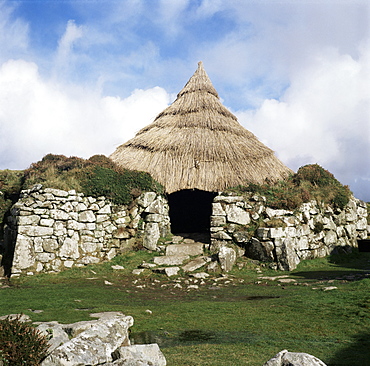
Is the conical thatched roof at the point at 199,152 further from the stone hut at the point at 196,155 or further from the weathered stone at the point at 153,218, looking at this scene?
the weathered stone at the point at 153,218

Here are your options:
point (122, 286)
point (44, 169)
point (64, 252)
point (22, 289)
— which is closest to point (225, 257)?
point (122, 286)

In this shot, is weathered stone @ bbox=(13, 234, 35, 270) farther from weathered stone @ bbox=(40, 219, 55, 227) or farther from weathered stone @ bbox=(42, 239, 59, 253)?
weathered stone @ bbox=(40, 219, 55, 227)

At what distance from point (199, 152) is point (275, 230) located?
8.35 metres

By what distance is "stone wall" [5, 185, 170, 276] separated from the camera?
17.7 m

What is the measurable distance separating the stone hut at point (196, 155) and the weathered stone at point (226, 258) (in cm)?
539

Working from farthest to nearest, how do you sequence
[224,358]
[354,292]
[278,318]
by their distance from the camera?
[354,292]
[278,318]
[224,358]

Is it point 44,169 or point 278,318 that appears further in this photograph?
point 44,169

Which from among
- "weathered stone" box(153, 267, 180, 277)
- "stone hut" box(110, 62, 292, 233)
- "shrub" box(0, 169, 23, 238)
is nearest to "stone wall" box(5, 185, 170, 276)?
"shrub" box(0, 169, 23, 238)

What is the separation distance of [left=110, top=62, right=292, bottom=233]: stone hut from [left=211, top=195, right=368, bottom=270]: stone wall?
2.38m

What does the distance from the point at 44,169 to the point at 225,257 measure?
13.4m

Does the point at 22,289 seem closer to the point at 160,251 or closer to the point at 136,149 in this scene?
the point at 160,251

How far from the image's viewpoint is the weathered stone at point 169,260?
18.8m

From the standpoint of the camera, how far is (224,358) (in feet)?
22.9

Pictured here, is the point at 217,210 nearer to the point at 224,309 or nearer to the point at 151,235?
the point at 151,235
